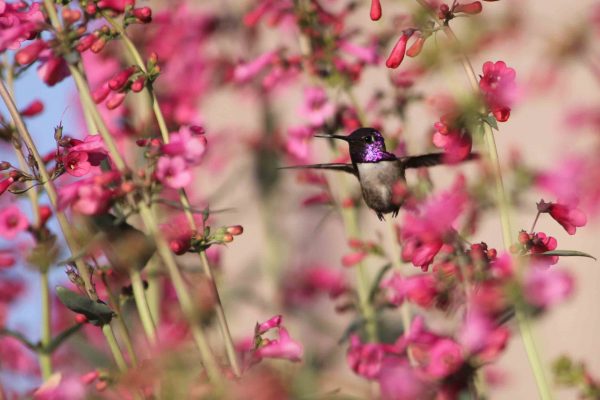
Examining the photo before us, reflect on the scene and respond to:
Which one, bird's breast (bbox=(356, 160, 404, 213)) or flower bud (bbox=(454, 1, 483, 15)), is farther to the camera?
bird's breast (bbox=(356, 160, 404, 213))

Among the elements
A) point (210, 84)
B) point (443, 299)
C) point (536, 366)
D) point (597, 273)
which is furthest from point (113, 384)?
point (597, 273)

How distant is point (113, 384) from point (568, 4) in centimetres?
242

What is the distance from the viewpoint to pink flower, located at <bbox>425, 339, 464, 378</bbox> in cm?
153

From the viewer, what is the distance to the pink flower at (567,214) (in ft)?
5.15

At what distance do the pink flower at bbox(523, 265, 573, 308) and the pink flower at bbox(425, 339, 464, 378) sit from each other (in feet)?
0.70

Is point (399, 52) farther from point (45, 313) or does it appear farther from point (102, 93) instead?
point (45, 313)

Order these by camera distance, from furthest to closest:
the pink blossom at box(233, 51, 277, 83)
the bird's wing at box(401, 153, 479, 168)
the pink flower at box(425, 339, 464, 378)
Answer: the pink blossom at box(233, 51, 277, 83) < the bird's wing at box(401, 153, 479, 168) < the pink flower at box(425, 339, 464, 378)

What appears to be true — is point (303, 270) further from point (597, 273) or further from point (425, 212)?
point (425, 212)

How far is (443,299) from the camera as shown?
162 centimetres

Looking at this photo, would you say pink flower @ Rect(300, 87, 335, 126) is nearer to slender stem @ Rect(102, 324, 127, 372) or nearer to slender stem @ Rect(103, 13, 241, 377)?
slender stem @ Rect(103, 13, 241, 377)

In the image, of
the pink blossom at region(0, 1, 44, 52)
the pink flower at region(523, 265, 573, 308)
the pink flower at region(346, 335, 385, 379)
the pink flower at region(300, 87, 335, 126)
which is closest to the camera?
the pink flower at region(523, 265, 573, 308)

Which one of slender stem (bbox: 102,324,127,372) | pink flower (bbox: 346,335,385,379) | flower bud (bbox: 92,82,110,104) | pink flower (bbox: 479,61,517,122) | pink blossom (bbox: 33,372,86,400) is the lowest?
pink flower (bbox: 346,335,385,379)

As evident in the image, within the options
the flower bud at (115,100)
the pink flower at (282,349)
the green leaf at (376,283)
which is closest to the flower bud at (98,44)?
the flower bud at (115,100)

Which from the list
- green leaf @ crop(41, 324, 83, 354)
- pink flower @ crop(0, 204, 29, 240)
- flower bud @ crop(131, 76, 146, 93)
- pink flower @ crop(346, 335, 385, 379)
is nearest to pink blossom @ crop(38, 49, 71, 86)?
flower bud @ crop(131, 76, 146, 93)
